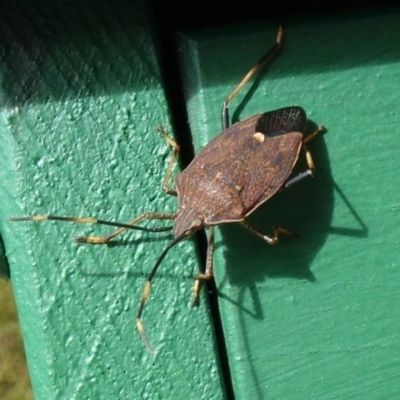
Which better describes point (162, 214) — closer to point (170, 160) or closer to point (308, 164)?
point (170, 160)

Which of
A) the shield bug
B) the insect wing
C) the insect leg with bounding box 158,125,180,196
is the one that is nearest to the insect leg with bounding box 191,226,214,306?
the shield bug

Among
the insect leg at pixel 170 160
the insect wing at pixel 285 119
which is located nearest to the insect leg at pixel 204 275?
the insect leg at pixel 170 160

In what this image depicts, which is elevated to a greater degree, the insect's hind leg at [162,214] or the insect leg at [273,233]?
the insect's hind leg at [162,214]

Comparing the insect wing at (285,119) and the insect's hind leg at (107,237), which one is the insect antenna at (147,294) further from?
the insect wing at (285,119)

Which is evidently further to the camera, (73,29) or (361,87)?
(361,87)

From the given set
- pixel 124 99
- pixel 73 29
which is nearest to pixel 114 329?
pixel 124 99

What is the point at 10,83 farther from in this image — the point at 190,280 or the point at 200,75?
the point at 190,280
